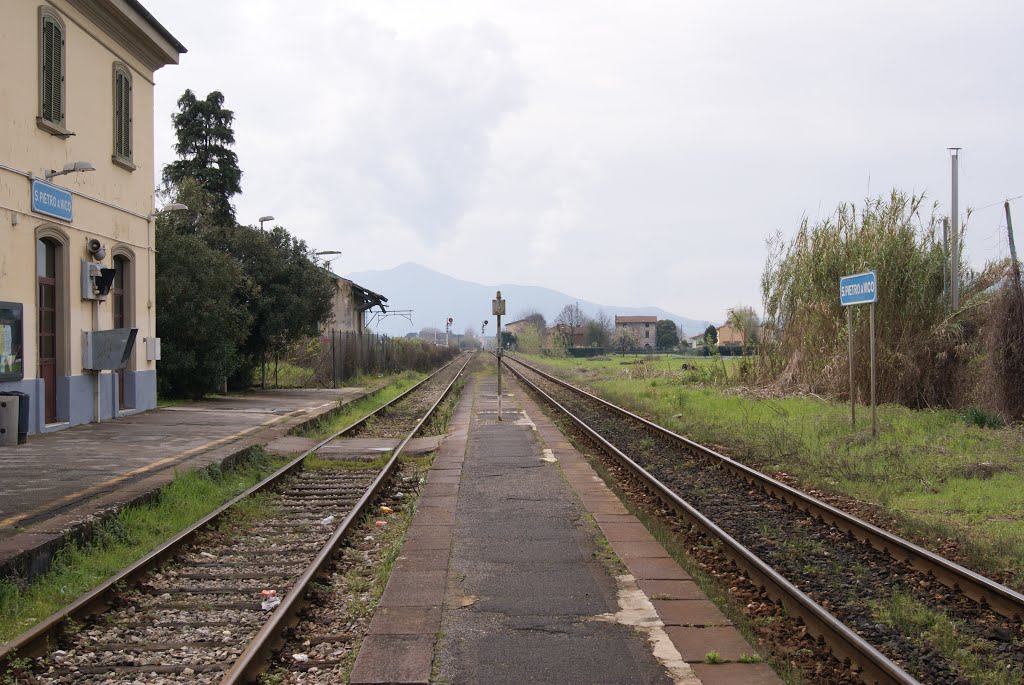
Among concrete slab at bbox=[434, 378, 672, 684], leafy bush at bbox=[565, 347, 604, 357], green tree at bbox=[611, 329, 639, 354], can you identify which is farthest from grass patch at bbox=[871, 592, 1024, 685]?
leafy bush at bbox=[565, 347, 604, 357]

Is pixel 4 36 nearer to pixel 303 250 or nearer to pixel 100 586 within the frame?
pixel 100 586

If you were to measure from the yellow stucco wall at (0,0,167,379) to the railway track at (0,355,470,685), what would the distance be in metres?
6.76

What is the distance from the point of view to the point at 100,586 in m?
5.85

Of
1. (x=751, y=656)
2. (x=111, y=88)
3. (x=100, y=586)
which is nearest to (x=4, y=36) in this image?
(x=111, y=88)

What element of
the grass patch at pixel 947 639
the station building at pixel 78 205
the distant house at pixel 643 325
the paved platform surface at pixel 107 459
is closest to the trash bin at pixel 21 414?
the paved platform surface at pixel 107 459

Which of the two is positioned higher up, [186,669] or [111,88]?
[111,88]

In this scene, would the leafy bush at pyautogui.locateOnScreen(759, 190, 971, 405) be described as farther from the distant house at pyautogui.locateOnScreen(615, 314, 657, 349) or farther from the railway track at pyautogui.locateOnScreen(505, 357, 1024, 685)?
the distant house at pyautogui.locateOnScreen(615, 314, 657, 349)

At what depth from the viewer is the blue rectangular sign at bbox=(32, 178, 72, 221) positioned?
1368cm

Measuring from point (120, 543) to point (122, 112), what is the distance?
12071mm

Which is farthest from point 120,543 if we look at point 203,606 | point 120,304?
point 120,304

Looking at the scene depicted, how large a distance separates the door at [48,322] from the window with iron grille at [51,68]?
6.97 feet

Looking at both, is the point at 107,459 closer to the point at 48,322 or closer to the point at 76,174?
the point at 48,322

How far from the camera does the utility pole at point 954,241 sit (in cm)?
1744

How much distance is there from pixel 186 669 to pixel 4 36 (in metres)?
11.6
